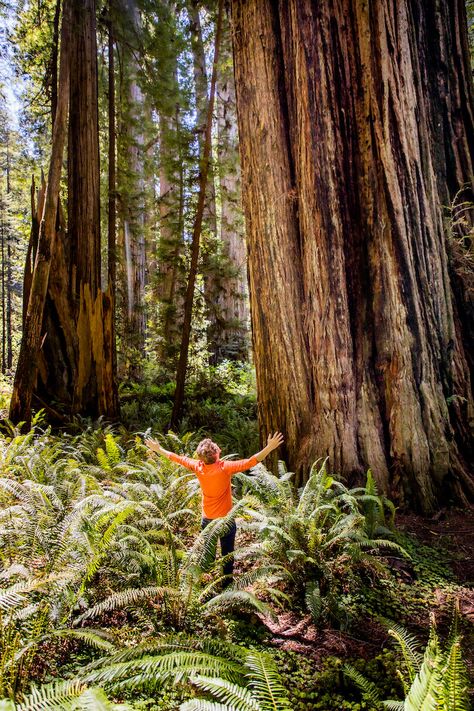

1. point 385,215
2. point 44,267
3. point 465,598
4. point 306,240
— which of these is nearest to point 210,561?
point 465,598

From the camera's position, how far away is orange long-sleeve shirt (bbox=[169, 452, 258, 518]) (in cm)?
301

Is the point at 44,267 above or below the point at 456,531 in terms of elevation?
above

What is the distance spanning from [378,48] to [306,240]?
1937 mm

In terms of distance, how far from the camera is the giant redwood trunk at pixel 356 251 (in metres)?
3.96

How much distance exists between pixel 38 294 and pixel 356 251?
5.19 m

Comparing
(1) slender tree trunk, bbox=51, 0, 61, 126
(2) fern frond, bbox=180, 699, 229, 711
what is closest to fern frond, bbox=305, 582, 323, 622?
(2) fern frond, bbox=180, 699, 229, 711

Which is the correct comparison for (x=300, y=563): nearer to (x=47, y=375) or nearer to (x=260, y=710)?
(x=260, y=710)

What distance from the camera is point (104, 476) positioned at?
4.79 m

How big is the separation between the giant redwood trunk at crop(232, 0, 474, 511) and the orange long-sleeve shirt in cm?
131

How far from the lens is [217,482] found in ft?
9.93

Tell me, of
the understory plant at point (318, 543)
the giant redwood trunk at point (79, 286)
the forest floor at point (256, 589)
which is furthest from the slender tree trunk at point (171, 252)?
A: the understory plant at point (318, 543)

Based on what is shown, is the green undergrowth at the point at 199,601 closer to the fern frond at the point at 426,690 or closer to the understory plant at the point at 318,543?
the understory plant at the point at 318,543

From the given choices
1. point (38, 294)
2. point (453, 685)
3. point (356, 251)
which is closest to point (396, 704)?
point (453, 685)

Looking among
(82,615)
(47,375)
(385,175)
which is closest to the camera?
(82,615)
